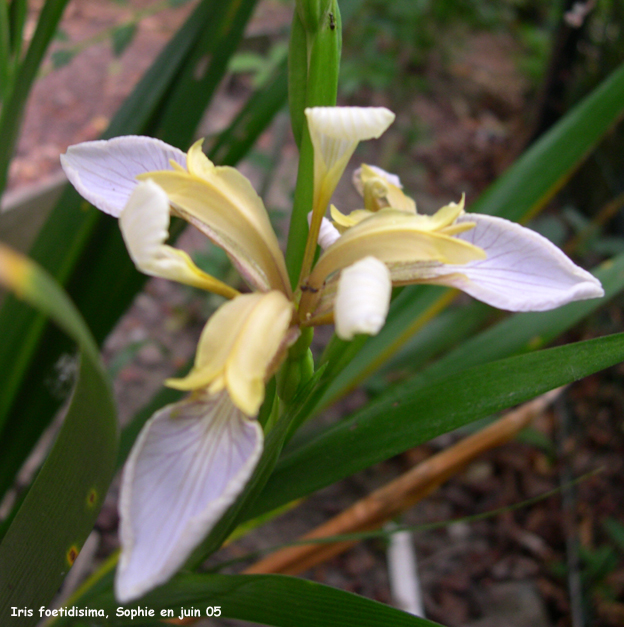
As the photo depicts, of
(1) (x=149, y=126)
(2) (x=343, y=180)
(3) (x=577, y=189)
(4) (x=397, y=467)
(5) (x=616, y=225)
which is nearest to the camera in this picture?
(1) (x=149, y=126)

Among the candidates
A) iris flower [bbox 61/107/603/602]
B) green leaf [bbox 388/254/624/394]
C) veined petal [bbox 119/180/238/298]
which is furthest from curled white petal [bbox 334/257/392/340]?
green leaf [bbox 388/254/624/394]

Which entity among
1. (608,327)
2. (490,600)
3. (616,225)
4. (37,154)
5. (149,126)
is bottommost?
(490,600)

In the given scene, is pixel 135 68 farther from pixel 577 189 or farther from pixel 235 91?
pixel 577 189

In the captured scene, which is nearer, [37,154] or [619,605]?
[619,605]

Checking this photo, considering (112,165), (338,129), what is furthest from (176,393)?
(338,129)

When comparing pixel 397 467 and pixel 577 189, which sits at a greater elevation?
pixel 577 189

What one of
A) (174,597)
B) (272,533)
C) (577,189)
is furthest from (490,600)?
(577,189)

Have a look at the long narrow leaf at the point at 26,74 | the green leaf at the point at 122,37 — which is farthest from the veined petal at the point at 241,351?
the green leaf at the point at 122,37
